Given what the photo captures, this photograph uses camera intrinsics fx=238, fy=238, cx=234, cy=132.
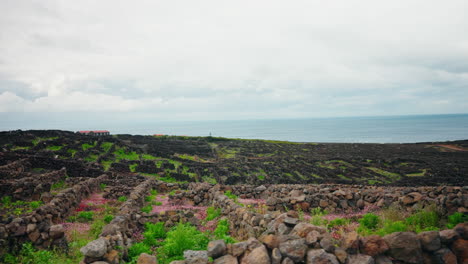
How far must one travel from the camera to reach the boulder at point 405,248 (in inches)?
238

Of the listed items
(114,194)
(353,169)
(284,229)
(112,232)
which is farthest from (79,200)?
(353,169)

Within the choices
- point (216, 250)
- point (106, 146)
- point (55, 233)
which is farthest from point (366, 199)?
point (106, 146)

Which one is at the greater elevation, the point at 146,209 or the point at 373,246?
the point at 373,246

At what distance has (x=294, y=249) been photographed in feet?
20.0

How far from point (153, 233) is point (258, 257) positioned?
634 centimetres

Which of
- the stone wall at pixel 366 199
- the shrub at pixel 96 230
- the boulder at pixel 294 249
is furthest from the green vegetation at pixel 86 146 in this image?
the boulder at pixel 294 249

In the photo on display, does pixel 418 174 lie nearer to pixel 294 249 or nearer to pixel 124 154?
pixel 294 249

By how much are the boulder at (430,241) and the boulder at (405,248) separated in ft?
0.68

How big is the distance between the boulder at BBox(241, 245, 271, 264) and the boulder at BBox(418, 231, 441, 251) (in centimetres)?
409

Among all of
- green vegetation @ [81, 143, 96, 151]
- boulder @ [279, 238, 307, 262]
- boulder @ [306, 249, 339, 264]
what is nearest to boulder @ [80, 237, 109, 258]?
boulder @ [279, 238, 307, 262]

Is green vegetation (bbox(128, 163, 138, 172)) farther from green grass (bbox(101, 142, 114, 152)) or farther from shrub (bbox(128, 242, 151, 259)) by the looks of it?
shrub (bbox(128, 242, 151, 259))

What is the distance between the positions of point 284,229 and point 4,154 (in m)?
34.7

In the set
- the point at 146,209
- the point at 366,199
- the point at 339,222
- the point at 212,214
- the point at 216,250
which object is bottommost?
the point at 146,209

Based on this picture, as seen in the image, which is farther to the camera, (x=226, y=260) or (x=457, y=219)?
(x=457, y=219)
